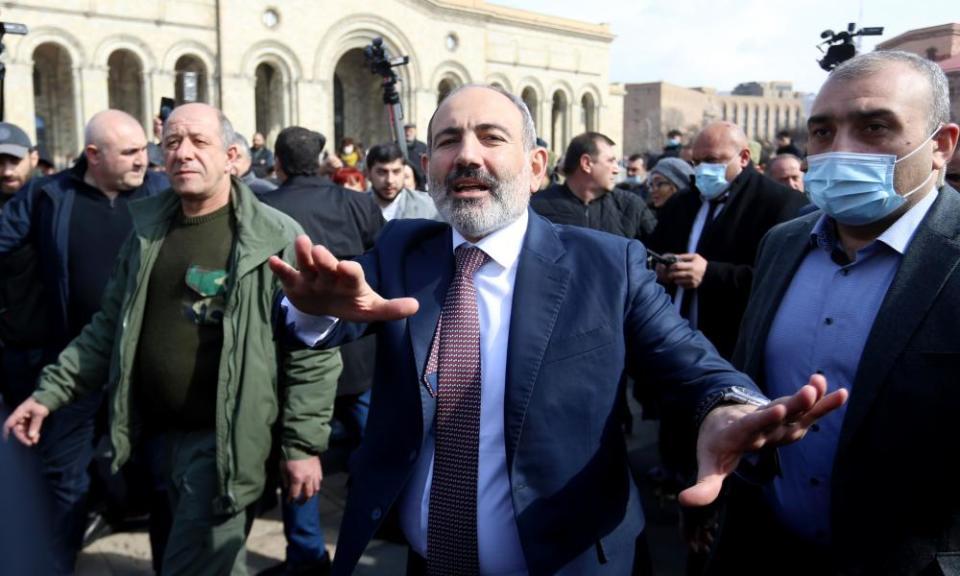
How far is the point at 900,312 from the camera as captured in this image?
1823 millimetres

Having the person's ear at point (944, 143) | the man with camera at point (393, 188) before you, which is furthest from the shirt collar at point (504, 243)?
the man with camera at point (393, 188)

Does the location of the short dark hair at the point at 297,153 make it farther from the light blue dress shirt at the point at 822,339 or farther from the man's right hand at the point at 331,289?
the light blue dress shirt at the point at 822,339

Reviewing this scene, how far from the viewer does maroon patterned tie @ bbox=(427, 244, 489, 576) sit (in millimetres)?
1861

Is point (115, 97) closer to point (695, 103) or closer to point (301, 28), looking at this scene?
point (301, 28)

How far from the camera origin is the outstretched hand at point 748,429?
4.51 ft

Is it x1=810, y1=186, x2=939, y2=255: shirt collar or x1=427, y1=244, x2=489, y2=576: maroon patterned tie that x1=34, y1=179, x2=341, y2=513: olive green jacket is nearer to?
x1=427, y1=244, x2=489, y2=576: maroon patterned tie

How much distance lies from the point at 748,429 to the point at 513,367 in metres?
0.58

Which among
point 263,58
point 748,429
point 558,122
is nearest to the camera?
point 748,429

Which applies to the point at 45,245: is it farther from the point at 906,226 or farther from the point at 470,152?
the point at 906,226

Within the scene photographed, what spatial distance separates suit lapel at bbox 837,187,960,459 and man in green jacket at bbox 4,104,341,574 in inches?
76.6

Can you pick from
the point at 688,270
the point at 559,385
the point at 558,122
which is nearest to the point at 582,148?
the point at 688,270

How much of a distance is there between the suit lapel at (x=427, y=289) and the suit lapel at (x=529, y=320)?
203mm

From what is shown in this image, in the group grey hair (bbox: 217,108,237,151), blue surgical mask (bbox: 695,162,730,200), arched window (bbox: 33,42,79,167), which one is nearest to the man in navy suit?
grey hair (bbox: 217,108,237,151)

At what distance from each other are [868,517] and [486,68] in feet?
108
